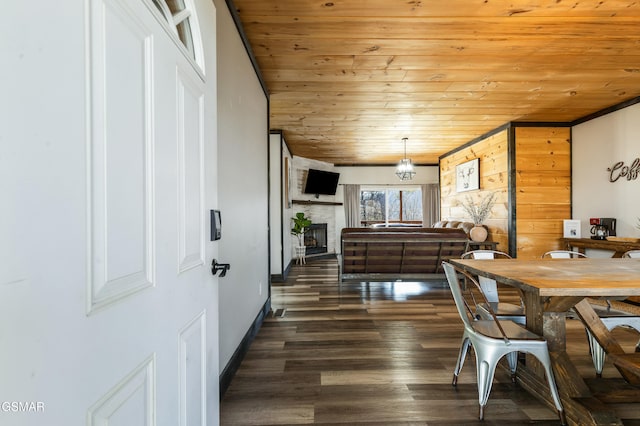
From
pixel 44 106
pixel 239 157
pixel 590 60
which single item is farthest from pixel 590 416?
pixel 590 60

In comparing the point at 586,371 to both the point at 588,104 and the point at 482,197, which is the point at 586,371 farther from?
the point at 482,197

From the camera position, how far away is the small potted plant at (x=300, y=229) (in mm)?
6809

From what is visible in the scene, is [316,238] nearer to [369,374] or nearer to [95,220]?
[369,374]

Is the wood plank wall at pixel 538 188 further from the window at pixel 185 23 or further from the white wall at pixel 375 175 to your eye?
the window at pixel 185 23

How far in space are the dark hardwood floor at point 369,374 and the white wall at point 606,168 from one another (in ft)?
6.69

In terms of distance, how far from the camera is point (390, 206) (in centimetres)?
907

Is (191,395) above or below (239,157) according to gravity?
below

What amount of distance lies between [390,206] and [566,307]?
7379mm

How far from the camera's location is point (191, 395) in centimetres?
102

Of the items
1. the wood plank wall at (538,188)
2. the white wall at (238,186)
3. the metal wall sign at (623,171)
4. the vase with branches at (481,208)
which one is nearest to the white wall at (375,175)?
the vase with branches at (481,208)

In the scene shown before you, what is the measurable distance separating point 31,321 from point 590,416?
2.30 meters

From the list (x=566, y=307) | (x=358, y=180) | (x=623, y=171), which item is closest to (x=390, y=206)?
(x=358, y=180)

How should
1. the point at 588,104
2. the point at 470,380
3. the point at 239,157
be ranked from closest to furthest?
the point at 470,380
the point at 239,157
the point at 588,104
